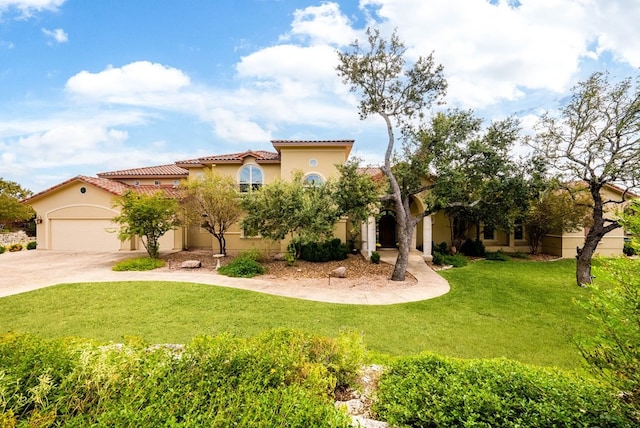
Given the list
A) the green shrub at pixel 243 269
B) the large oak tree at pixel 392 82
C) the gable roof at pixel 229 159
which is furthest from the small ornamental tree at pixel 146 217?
the large oak tree at pixel 392 82

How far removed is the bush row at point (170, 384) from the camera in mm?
2488

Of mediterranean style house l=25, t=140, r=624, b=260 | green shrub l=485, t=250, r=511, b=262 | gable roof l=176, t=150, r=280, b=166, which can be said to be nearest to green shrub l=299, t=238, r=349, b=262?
mediterranean style house l=25, t=140, r=624, b=260

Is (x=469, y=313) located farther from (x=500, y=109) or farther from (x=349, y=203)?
(x=500, y=109)

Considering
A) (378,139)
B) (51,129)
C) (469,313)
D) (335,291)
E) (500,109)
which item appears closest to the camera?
(469,313)

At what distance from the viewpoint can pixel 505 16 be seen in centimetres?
948

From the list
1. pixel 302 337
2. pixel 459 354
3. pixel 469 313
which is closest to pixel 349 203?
pixel 469 313

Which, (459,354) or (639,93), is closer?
(459,354)

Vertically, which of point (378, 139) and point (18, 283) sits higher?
point (378, 139)

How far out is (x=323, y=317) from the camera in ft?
26.3

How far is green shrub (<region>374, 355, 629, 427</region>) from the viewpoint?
2.66m

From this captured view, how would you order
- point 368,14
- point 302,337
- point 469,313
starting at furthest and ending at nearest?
point 368,14 < point 469,313 < point 302,337

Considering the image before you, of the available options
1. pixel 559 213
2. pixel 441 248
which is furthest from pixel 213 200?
pixel 559 213

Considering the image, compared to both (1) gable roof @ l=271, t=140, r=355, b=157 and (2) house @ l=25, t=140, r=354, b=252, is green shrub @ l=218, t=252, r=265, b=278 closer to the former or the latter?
(2) house @ l=25, t=140, r=354, b=252

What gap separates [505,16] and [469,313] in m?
9.93
